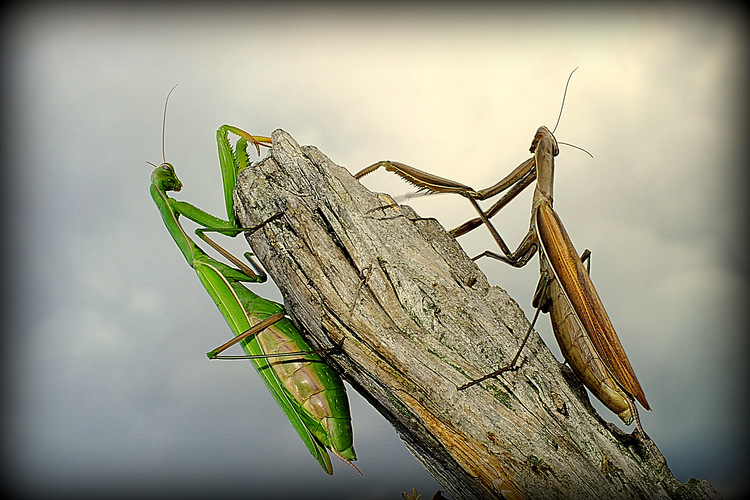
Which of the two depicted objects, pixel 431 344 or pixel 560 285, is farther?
pixel 431 344

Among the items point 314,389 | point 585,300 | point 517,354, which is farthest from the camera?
point 314,389

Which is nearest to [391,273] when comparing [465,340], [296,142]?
[465,340]

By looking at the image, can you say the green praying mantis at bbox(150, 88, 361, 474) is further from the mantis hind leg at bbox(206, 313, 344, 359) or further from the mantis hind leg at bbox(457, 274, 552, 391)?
the mantis hind leg at bbox(457, 274, 552, 391)

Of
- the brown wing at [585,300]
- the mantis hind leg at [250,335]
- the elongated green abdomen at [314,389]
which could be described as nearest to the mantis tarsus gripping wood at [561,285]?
the brown wing at [585,300]

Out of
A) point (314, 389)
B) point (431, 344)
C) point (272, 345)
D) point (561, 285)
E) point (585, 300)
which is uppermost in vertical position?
point (272, 345)

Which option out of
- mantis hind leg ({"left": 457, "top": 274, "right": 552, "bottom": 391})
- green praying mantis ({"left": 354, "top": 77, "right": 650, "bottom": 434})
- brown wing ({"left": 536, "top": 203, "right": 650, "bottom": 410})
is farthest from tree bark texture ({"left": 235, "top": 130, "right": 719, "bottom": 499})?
brown wing ({"left": 536, "top": 203, "right": 650, "bottom": 410})

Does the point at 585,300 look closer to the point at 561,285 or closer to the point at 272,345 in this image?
the point at 561,285

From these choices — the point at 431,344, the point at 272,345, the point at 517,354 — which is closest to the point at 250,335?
the point at 272,345

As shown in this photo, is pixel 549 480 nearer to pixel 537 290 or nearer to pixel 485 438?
pixel 485 438
